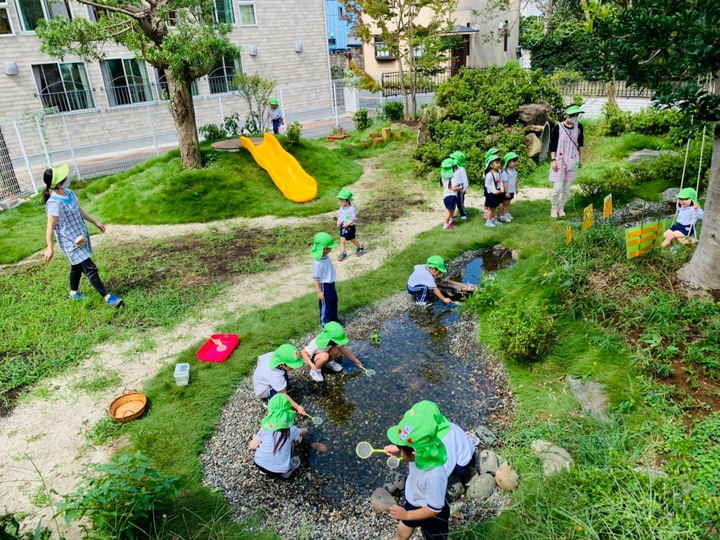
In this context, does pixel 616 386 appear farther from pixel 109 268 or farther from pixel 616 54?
pixel 109 268

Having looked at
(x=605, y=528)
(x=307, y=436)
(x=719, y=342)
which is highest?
(x=719, y=342)

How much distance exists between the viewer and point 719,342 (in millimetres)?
4387

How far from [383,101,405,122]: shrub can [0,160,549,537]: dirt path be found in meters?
11.5

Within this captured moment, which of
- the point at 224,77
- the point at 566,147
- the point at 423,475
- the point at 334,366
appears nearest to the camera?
the point at 423,475

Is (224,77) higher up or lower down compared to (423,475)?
higher up

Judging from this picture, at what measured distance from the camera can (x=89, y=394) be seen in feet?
17.5

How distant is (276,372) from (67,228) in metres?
3.83

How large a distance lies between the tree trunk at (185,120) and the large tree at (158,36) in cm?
2

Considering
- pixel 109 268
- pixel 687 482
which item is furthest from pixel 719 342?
pixel 109 268

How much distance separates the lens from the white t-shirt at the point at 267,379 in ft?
16.4

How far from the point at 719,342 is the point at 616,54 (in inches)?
116

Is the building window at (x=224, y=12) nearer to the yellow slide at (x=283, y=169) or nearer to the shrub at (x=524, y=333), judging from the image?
the yellow slide at (x=283, y=169)

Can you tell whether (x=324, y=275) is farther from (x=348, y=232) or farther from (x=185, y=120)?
(x=185, y=120)

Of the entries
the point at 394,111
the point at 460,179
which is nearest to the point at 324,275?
the point at 460,179
